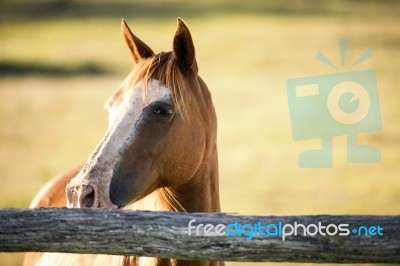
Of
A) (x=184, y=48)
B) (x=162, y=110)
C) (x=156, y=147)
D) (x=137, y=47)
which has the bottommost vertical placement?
(x=156, y=147)

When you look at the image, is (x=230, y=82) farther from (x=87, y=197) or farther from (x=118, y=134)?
(x=87, y=197)

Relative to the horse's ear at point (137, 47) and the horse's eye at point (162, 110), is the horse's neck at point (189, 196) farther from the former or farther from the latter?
the horse's ear at point (137, 47)

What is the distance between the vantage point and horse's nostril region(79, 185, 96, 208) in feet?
12.2

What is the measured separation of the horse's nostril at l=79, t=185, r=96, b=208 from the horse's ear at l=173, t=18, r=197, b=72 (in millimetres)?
1108

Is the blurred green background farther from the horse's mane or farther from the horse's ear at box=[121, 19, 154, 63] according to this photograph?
the horse's mane

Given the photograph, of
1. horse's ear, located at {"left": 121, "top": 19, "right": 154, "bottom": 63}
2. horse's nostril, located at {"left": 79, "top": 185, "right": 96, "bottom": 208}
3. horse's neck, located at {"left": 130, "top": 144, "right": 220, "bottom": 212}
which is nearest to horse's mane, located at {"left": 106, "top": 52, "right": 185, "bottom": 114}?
horse's ear, located at {"left": 121, "top": 19, "right": 154, "bottom": 63}

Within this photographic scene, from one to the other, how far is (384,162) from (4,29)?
36.3 m

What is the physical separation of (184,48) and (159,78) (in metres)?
0.31

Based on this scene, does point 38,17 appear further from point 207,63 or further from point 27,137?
point 27,137

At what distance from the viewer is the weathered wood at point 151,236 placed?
3.42m

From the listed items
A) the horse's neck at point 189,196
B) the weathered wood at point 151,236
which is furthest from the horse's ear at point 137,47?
the weathered wood at point 151,236

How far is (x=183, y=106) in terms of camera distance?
165 inches

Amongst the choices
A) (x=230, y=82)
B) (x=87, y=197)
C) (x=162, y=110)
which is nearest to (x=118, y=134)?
(x=162, y=110)

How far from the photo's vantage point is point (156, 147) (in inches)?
161
